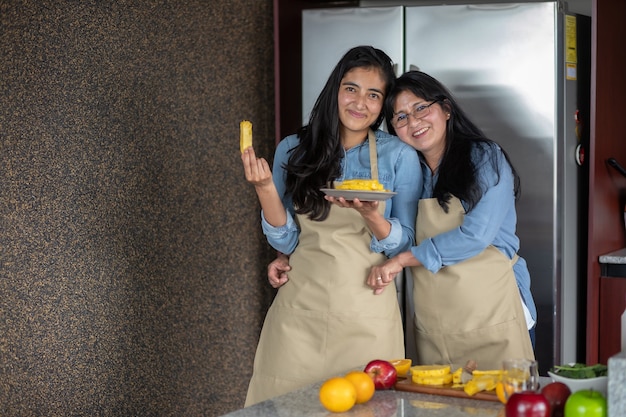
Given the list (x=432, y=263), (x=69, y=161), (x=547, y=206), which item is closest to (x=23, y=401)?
(x=69, y=161)

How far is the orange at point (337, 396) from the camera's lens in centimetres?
164

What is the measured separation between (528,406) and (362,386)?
38 centimetres

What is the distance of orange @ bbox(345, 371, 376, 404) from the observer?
5.60ft

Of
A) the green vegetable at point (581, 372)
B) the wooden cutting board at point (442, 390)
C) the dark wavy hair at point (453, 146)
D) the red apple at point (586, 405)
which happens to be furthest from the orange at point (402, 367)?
the dark wavy hair at point (453, 146)

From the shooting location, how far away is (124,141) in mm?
3254

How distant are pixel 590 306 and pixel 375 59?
1.43 metres

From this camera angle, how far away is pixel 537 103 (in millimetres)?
3264

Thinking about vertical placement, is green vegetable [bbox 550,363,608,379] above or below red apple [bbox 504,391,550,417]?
above

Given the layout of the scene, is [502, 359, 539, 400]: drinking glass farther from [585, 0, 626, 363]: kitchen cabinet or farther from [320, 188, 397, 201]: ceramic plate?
[585, 0, 626, 363]: kitchen cabinet

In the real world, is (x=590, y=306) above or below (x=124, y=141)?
below

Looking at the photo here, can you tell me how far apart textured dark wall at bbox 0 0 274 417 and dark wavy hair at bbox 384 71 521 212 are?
121cm

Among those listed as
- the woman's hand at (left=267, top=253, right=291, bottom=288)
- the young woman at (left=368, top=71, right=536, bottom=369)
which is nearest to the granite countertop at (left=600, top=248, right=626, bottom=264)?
the young woman at (left=368, top=71, right=536, bottom=369)

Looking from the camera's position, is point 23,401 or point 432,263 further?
point 23,401

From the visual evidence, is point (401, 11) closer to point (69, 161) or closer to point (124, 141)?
point (124, 141)
